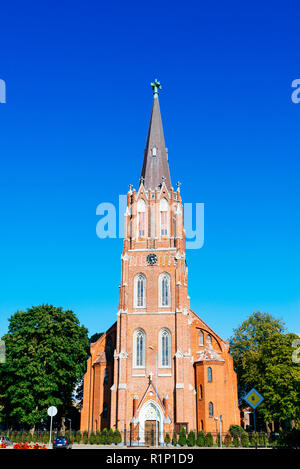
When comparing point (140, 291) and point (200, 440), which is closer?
point (200, 440)

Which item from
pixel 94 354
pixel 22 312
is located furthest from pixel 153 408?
pixel 22 312

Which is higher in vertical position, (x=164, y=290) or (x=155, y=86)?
(x=155, y=86)

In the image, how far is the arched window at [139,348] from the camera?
4941 centimetres

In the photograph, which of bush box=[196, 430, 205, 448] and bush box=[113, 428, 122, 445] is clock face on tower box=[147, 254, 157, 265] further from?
bush box=[196, 430, 205, 448]

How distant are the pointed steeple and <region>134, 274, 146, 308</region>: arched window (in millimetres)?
11799

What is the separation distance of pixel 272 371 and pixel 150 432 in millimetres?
14461

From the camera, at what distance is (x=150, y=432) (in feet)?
151

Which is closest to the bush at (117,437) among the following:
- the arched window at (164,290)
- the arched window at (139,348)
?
the arched window at (139,348)

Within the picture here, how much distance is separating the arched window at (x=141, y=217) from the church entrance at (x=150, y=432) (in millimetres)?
20484

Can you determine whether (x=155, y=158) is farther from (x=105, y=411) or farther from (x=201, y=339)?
(x=105, y=411)

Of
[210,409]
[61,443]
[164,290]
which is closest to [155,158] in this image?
[164,290]

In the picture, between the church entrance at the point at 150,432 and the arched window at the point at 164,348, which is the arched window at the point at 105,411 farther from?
the arched window at the point at 164,348

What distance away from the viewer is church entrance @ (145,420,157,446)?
4538 centimetres
